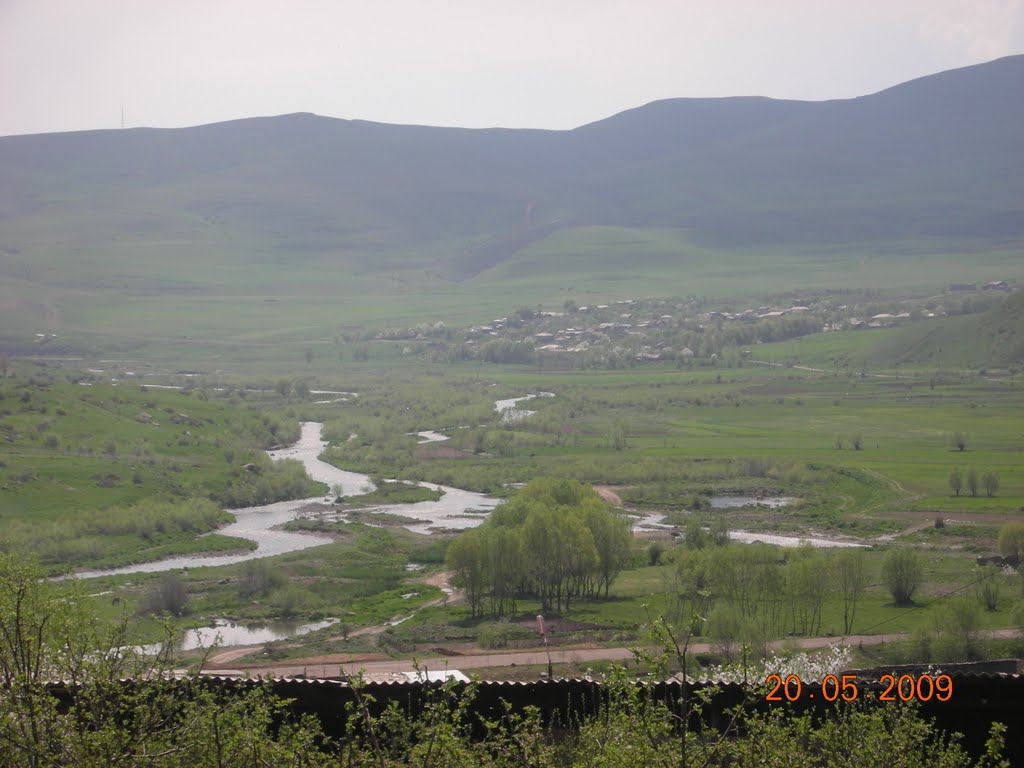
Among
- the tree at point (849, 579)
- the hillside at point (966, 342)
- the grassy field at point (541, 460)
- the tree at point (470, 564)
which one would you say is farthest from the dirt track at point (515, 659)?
the hillside at point (966, 342)

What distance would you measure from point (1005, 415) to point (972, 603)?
5679cm

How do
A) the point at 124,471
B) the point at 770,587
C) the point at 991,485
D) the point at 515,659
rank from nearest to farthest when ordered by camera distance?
the point at 515,659
the point at 770,587
the point at 991,485
the point at 124,471

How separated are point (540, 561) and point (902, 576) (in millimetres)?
12828

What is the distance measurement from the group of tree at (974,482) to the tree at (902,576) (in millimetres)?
24507

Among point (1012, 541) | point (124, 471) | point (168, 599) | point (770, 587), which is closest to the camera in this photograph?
point (770, 587)

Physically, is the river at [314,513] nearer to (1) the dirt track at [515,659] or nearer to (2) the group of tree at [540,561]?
(2) the group of tree at [540,561]

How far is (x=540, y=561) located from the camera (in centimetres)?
4384

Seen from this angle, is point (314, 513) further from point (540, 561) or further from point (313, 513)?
point (540, 561)

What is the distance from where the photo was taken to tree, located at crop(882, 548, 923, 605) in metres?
40.4

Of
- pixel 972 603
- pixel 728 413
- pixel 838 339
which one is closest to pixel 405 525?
pixel 972 603

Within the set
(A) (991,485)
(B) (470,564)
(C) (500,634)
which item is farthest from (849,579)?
(A) (991,485)

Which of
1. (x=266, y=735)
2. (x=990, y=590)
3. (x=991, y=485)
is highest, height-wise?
(x=266, y=735)

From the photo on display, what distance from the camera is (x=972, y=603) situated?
35.8 meters

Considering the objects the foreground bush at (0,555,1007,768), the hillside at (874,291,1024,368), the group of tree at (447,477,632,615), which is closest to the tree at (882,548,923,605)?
the group of tree at (447,477,632,615)
